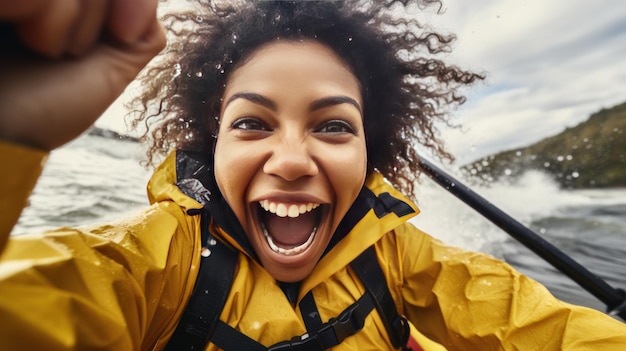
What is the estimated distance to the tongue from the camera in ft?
4.95

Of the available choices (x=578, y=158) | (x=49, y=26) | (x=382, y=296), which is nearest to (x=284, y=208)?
(x=382, y=296)

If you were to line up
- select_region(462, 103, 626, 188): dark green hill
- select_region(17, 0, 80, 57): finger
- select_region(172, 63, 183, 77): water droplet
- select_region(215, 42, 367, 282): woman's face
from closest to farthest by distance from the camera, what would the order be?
select_region(17, 0, 80, 57): finger
select_region(215, 42, 367, 282): woman's face
select_region(172, 63, 183, 77): water droplet
select_region(462, 103, 626, 188): dark green hill

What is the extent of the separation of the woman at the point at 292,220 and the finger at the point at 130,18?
0.50 meters

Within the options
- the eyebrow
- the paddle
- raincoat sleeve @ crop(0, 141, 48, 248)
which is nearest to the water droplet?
the eyebrow

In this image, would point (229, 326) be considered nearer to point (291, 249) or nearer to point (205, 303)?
point (205, 303)

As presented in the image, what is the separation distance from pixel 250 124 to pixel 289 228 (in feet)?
1.39

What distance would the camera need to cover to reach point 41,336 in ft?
2.13

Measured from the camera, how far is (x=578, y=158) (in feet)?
52.6

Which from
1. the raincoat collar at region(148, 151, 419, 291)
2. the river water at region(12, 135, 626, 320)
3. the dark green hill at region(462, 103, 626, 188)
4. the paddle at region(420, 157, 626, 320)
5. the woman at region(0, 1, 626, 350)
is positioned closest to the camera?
the woman at region(0, 1, 626, 350)

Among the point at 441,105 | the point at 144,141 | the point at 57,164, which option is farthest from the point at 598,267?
the point at 57,164

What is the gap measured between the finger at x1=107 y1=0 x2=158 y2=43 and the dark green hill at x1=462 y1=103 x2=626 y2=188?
1350 centimetres

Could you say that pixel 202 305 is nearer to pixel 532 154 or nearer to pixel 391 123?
pixel 391 123

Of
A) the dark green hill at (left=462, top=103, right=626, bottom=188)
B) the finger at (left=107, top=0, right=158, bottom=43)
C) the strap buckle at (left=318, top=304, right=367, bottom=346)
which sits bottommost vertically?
the strap buckle at (left=318, top=304, right=367, bottom=346)

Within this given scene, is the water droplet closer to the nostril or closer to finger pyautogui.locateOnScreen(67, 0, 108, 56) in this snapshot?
the nostril
